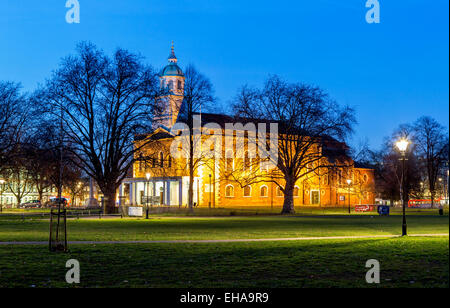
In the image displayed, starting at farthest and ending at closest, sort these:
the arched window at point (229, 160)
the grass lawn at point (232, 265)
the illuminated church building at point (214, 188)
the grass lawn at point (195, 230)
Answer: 1. the illuminated church building at point (214, 188)
2. the arched window at point (229, 160)
3. the grass lawn at point (195, 230)
4. the grass lawn at point (232, 265)

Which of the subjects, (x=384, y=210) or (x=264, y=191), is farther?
(x=264, y=191)

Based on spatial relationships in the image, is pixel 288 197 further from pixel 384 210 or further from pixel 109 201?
pixel 109 201

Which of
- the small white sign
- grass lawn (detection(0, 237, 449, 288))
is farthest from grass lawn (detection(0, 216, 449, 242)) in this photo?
the small white sign

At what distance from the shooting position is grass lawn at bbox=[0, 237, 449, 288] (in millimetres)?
11516

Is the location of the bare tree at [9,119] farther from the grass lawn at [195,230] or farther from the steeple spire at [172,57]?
the steeple spire at [172,57]

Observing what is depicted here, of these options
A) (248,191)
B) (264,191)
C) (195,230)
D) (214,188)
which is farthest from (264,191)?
(195,230)

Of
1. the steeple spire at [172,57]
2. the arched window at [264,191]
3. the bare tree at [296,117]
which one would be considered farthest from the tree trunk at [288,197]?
the steeple spire at [172,57]

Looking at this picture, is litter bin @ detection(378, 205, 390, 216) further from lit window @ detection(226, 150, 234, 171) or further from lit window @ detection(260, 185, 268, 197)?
lit window @ detection(260, 185, 268, 197)

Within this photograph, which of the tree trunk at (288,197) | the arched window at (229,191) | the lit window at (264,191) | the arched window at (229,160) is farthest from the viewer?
the lit window at (264,191)

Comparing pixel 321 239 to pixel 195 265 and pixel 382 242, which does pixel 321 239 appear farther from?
pixel 195 265

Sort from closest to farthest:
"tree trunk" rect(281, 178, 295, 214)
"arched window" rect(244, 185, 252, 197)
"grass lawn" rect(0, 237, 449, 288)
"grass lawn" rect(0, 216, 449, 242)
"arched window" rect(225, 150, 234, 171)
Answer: "grass lawn" rect(0, 237, 449, 288)
"grass lawn" rect(0, 216, 449, 242)
"tree trunk" rect(281, 178, 295, 214)
"arched window" rect(225, 150, 234, 171)
"arched window" rect(244, 185, 252, 197)

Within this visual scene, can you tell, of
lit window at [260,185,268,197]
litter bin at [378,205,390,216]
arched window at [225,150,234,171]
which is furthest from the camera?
lit window at [260,185,268,197]

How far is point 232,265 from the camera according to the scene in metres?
14.1

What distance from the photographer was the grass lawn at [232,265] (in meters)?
11.5
